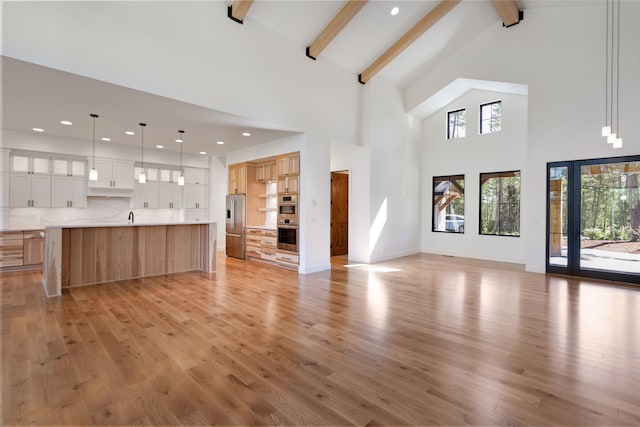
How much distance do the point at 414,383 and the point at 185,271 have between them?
514 centimetres

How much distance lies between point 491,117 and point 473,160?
45.7 inches

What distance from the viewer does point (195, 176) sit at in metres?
9.10

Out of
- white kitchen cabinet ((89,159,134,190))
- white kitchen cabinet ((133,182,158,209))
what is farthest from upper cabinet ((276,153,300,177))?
white kitchen cabinet ((89,159,134,190))

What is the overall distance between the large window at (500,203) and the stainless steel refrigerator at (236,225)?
6.28 metres

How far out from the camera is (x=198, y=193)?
9164 millimetres

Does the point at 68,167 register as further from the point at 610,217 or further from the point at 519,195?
the point at 610,217

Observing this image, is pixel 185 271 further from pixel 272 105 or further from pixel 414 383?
pixel 414 383

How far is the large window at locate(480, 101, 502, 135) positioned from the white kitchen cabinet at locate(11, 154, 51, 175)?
10511mm

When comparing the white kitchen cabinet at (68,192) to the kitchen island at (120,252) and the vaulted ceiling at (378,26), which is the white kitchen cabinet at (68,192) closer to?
the kitchen island at (120,252)

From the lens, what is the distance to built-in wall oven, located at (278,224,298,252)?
6410 mm

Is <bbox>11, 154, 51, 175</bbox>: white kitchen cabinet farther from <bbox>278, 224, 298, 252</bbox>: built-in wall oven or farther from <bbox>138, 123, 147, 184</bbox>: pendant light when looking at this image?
<bbox>278, 224, 298, 252</bbox>: built-in wall oven

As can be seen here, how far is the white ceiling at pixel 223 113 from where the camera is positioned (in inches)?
159

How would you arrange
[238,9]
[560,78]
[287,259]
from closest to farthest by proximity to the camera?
[238,9] < [560,78] < [287,259]

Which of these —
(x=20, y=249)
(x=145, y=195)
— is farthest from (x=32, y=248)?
(x=145, y=195)
